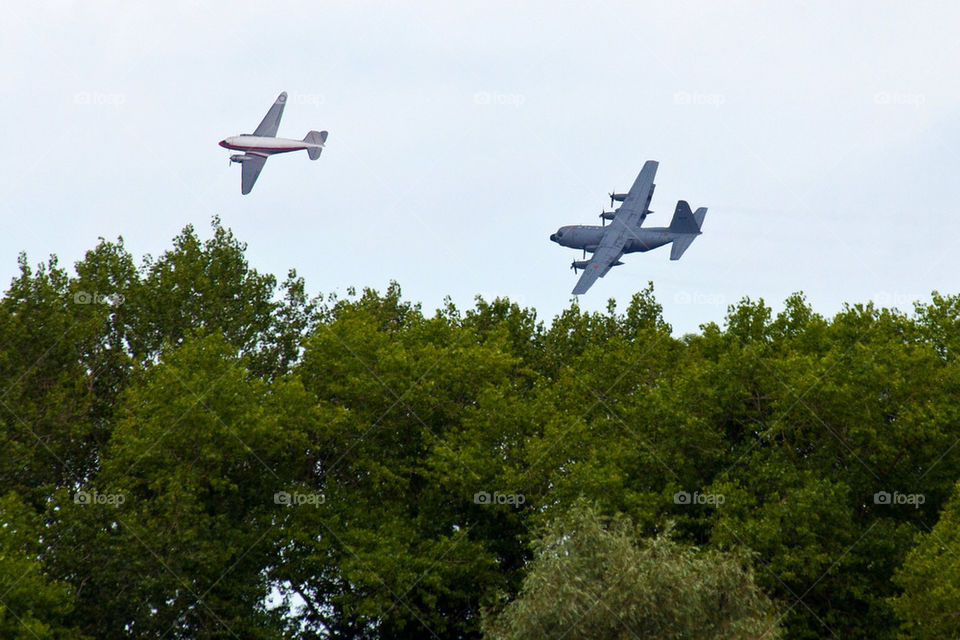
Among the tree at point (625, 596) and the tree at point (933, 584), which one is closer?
the tree at point (625, 596)

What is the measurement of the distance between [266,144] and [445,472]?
3880 cm

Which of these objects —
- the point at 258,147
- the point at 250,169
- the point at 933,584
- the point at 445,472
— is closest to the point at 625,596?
the point at 933,584

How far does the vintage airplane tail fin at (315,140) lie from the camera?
91312mm

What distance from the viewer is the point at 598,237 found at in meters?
94.4

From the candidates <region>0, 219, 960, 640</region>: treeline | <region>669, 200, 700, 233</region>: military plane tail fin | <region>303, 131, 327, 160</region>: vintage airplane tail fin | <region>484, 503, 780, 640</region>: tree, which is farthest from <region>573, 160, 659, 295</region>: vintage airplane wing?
<region>484, 503, 780, 640</region>: tree

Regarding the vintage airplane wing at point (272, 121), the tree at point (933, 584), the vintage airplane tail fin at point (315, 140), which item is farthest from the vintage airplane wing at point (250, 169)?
the tree at point (933, 584)

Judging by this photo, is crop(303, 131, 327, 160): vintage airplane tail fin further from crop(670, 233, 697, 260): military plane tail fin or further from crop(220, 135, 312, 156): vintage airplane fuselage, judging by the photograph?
crop(670, 233, 697, 260): military plane tail fin

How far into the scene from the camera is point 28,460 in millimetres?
58594

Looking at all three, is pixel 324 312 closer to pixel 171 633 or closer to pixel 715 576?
pixel 171 633

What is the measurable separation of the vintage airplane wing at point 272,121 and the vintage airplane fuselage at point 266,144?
4168 millimetres

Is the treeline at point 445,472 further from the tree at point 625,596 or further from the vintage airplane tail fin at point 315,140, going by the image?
the vintage airplane tail fin at point 315,140

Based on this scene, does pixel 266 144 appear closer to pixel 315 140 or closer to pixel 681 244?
pixel 315 140

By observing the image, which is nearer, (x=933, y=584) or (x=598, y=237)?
(x=933, y=584)

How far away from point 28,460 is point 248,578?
1208 centimetres
